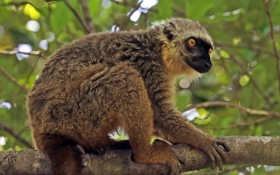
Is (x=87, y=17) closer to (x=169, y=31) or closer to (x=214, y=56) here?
(x=169, y=31)

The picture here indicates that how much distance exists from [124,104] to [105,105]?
0.23m

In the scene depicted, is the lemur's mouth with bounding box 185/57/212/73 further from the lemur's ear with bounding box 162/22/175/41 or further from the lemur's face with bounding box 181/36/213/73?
the lemur's ear with bounding box 162/22/175/41

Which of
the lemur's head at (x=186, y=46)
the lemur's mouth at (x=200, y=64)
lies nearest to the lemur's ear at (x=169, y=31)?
the lemur's head at (x=186, y=46)

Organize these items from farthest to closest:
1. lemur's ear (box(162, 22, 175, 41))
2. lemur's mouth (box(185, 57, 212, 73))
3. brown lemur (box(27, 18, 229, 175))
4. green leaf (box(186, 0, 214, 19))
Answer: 1. green leaf (box(186, 0, 214, 19))
2. lemur's ear (box(162, 22, 175, 41))
3. lemur's mouth (box(185, 57, 212, 73))
4. brown lemur (box(27, 18, 229, 175))

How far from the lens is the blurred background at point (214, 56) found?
8.16 meters

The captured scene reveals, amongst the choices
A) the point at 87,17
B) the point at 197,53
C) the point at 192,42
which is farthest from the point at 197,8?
the point at 87,17

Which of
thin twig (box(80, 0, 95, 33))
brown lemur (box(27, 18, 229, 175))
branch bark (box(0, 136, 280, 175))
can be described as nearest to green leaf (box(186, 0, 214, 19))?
brown lemur (box(27, 18, 229, 175))

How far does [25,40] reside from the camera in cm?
973

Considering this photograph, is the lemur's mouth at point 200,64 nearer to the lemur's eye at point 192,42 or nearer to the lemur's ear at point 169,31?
the lemur's eye at point 192,42

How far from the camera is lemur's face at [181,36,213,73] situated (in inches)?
293

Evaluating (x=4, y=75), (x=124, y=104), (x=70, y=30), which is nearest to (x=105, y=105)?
(x=124, y=104)

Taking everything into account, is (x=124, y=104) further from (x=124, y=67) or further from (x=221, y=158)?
(x=221, y=158)

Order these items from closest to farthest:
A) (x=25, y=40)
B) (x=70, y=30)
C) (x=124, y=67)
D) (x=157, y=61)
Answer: (x=124, y=67), (x=157, y=61), (x=25, y=40), (x=70, y=30)

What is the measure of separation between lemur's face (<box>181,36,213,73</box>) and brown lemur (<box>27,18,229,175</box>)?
0.52 metres
